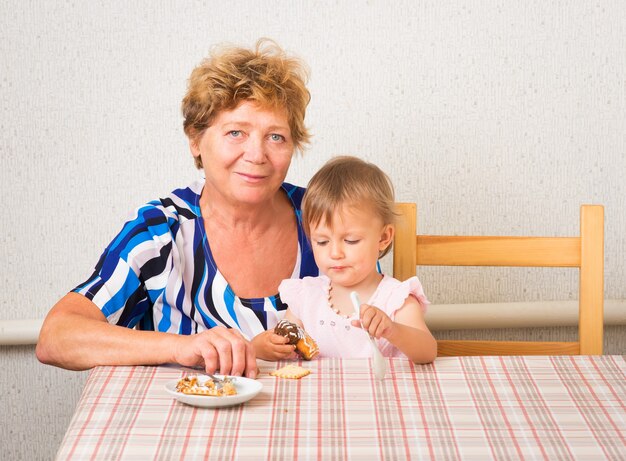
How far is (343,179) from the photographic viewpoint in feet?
5.21

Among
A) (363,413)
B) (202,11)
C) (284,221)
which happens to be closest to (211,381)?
(363,413)

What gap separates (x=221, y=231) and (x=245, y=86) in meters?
0.32

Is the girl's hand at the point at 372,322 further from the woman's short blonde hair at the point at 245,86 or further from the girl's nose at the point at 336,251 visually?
the woman's short blonde hair at the point at 245,86

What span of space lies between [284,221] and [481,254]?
0.45 m

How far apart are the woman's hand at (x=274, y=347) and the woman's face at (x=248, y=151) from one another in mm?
373

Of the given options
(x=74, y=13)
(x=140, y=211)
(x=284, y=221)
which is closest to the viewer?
(x=140, y=211)

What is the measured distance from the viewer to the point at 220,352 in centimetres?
127

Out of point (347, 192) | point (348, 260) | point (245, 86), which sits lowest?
point (348, 260)

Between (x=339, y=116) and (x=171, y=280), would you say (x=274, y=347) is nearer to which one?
(x=171, y=280)

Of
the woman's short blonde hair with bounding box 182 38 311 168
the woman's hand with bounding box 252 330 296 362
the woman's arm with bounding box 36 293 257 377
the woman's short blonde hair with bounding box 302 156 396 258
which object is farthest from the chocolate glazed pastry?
the woman's short blonde hair with bounding box 182 38 311 168

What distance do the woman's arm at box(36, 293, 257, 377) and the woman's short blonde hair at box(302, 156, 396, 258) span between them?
374 millimetres

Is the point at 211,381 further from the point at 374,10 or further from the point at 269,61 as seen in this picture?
the point at 374,10

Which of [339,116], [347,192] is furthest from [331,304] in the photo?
[339,116]

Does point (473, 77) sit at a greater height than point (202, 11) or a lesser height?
lesser
